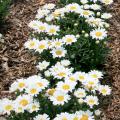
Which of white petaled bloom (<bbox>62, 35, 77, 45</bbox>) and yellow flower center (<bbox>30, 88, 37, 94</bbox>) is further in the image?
white petaled bloom (<bbox>62, 35, 77, 45</bbox>)

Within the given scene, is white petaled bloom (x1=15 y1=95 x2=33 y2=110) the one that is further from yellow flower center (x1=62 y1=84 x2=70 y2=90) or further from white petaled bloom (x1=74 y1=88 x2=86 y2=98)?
white petaled bloom (x1=74 y1=88 x2=86 y2=98)

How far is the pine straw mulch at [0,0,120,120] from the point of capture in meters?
4.56

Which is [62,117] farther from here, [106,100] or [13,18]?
[13,18]

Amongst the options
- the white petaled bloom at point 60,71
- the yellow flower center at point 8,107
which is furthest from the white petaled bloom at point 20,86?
the white petaled bloom at point 60,71

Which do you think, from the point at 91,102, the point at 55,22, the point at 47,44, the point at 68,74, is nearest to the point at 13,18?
the point at 55,22

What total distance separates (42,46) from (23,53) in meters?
0.67

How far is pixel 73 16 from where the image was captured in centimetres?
492

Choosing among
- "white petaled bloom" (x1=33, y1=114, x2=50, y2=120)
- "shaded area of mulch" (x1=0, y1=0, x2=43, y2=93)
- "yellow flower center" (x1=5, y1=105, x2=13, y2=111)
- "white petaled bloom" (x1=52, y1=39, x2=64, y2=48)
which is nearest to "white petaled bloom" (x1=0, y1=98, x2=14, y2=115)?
"yellow flower center" (x1=5, y1=105, x2=13, y2=111)

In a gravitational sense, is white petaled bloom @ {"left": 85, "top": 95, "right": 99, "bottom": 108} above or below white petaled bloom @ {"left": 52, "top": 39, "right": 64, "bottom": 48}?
below

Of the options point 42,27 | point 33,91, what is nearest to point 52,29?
point 42,27

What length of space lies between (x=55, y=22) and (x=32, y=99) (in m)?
1.45

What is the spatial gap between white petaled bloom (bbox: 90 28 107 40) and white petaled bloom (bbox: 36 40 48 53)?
0.51 meters

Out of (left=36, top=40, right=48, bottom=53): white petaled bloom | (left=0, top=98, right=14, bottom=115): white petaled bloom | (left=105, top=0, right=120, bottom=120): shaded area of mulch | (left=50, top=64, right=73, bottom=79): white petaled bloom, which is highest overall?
(left=36, top=40, right=48, bottom=53): white petaled bloom

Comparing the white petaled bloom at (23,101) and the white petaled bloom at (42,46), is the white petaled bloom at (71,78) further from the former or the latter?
the white petaled bloom at (42,46)
